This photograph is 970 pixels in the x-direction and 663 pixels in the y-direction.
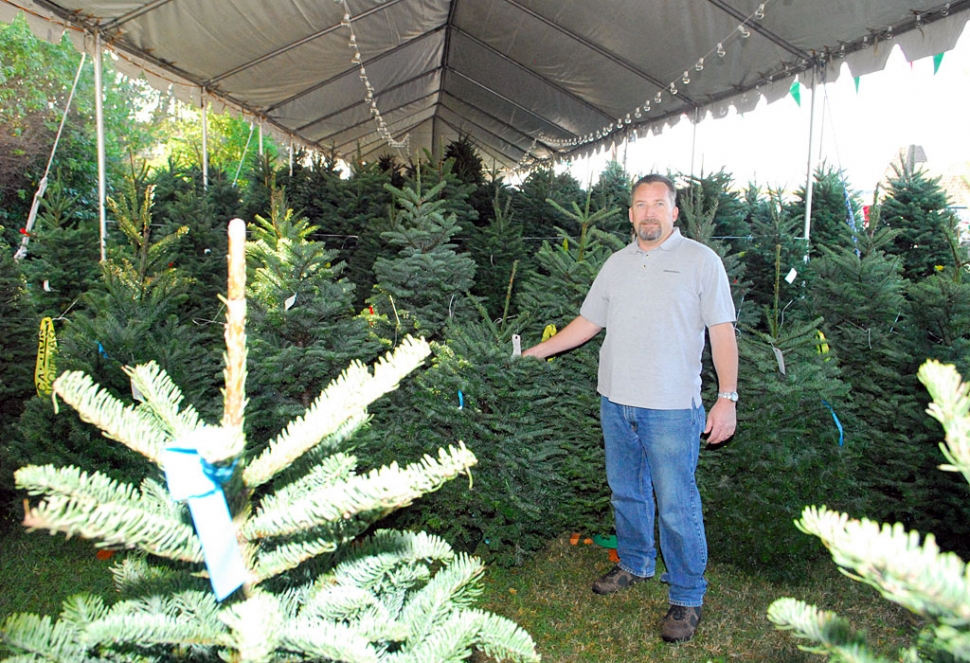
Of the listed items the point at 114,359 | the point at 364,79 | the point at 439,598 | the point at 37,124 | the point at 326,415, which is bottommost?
the point at 439,598

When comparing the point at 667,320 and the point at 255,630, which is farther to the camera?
the point at 667,320

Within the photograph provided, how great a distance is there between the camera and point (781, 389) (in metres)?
3.64

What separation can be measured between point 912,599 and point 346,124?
1534 cm

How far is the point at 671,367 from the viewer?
3.12 meters

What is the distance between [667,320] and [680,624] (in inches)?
56.9

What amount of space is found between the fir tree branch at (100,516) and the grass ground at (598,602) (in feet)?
8.07

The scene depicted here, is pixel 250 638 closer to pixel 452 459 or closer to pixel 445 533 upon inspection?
pixel 452 459

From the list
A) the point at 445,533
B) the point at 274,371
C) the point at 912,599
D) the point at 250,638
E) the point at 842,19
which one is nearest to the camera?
the point at 912,599

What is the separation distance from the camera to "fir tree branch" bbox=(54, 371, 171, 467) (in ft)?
3.09

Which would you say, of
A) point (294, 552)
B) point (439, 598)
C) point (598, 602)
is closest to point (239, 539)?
point (294, 552)

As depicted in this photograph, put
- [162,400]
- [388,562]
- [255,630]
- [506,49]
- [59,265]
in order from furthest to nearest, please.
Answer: [506,49], [59,265], [388,562], [162,400], [255,630]

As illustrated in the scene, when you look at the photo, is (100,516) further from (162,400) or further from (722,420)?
(722,420)

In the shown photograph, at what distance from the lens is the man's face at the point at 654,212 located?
3205 millimetres

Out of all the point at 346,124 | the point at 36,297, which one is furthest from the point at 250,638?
the point at 346,124
